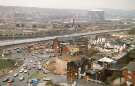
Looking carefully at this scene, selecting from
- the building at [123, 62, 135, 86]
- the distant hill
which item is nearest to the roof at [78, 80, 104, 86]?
the building at [123, 62, 135, 86]

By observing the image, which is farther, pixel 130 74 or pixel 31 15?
pixel 31 15

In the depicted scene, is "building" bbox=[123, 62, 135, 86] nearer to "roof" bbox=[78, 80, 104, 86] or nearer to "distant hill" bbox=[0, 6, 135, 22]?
"roof" bbox=[78, 80, 104, 86]

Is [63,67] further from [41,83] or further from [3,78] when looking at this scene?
[3,78]

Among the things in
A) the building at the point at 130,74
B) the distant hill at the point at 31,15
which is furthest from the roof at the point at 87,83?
the distant hill at the point at 31,15

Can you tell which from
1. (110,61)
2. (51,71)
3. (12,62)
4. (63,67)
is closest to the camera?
(110,61)

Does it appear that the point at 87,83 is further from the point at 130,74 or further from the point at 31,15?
the point at 31,15

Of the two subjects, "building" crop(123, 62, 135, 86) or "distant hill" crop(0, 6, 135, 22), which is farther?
"distant hill" crop(0, 6, 135, 22)

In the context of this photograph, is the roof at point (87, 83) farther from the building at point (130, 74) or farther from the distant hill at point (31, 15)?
the distant hill at point (31, 15)

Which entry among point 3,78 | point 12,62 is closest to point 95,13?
point 12,62

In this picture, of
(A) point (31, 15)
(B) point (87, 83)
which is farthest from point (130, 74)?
(A) point (31, 15)

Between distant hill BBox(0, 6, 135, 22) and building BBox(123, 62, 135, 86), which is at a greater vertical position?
building BBox(123, 62, 135, 86)

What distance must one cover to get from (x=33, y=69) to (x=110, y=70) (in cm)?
600

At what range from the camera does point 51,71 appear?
38.4 feet

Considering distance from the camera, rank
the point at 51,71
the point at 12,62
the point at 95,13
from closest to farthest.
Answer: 1. the point at 51,71
2. the point at 12,62
3. the point at 95,13
